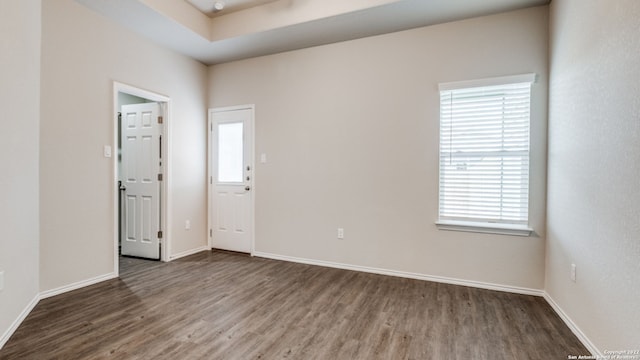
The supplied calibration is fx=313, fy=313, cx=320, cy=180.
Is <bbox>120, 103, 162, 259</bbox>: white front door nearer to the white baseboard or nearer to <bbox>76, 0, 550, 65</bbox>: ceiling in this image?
the white baseboard

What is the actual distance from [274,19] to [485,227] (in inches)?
126

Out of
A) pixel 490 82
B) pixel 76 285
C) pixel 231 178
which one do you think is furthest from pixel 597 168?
pixel 76 285

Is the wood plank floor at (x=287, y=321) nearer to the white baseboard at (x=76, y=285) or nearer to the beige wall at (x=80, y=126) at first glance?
the white baseboard at (x=76, y=285)

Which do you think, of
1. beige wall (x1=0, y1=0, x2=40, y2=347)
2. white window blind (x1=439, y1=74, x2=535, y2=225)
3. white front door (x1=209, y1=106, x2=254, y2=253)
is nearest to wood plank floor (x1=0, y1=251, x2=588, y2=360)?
beige wall (x1=0, y1=0, x2=40, y2=347)

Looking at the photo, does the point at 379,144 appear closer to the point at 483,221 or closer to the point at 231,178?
the point at 483,221

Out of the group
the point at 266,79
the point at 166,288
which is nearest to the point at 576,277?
the point at 166,288

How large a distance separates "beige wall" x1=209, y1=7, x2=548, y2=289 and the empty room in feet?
0.07

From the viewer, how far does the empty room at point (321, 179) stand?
2.10 m

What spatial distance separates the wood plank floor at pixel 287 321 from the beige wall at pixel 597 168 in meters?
0.39

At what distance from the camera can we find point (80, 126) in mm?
3141

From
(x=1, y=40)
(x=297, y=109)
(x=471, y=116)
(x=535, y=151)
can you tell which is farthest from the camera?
(x=297, y=109)

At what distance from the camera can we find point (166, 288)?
3.18 metres

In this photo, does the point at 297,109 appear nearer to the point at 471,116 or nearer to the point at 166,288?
the point at 471,116

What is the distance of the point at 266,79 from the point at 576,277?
3.95 meters
